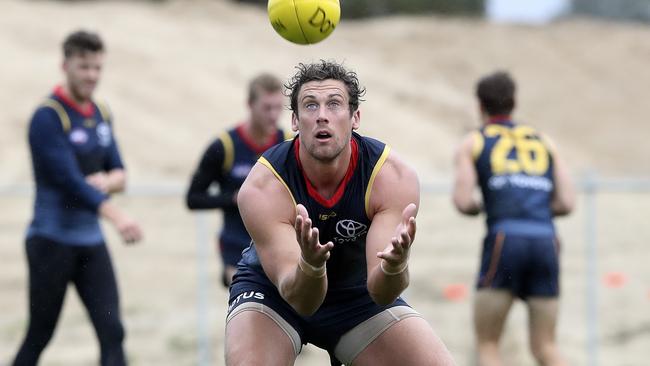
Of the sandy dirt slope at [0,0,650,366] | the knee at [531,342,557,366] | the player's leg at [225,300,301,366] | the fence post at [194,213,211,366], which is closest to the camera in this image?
the player's leg at [225,300,301,366]

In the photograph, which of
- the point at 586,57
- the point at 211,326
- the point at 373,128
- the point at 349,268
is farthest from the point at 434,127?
the point at 349,268

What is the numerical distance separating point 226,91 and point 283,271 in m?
24.2

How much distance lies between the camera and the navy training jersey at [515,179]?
757 cm

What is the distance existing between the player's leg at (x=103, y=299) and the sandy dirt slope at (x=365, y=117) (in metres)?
4.72

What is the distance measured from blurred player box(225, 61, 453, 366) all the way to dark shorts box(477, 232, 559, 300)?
2194 millimetres

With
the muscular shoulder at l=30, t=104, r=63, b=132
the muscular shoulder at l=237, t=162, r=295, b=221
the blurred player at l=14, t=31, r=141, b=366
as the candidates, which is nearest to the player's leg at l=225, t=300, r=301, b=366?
the muscular shoulder at l=237, t=162, r=295, b=221

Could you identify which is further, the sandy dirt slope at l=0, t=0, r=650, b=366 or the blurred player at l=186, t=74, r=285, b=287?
the sandy dirt slope at l=0, t=0, r=650, b=366

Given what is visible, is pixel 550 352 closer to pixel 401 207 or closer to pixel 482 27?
pixel 401 207

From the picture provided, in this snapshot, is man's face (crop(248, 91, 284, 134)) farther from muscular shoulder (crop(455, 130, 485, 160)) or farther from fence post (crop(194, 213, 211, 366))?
fence post (crop(194, 213, 211, 366))

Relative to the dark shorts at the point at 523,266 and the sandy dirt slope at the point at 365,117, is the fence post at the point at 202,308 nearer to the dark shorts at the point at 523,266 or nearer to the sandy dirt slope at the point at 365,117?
the sandy dirt slope at the point at 365,117

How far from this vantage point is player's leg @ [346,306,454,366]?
→ 5219 millimetres

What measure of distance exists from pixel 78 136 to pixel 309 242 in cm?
302

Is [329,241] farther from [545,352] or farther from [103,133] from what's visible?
[545,352]

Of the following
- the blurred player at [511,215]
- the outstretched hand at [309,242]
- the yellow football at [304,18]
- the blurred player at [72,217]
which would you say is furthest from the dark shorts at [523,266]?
the outstretched hand at [309,242]
